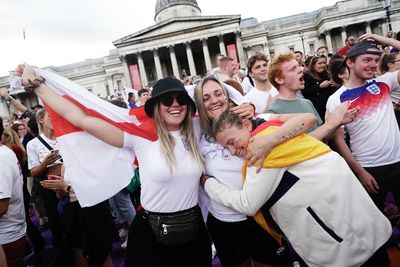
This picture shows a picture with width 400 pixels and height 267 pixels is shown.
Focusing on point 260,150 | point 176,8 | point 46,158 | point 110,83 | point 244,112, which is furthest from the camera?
point 176,8

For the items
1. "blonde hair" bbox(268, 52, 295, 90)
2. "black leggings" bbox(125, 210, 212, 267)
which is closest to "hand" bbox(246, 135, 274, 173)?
"black leggings" bbox(125, 210, 212, 267)

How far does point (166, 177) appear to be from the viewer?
7.10ft

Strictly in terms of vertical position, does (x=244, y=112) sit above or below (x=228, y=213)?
above

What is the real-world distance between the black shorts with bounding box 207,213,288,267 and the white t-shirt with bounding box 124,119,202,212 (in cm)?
32

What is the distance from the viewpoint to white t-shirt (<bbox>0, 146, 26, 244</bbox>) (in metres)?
2.60

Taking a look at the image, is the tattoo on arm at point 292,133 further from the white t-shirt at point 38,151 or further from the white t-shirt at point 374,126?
the white t-shirt at point 38,151

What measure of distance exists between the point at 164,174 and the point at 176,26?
130 ft

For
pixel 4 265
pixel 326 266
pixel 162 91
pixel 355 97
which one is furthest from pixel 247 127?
pixel 4 265

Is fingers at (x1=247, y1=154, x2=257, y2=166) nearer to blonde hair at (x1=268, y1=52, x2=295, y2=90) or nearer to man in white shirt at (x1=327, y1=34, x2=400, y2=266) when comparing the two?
blonde hair at (x1=268, y1=52, x2=295, y2=90)

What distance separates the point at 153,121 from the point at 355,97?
2.03 m

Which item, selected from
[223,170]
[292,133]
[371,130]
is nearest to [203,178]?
[223,170]

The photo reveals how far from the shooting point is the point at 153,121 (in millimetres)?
2416

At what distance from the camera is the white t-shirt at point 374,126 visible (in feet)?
9.30

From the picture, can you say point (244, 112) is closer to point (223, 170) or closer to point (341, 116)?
point (223, 170)
